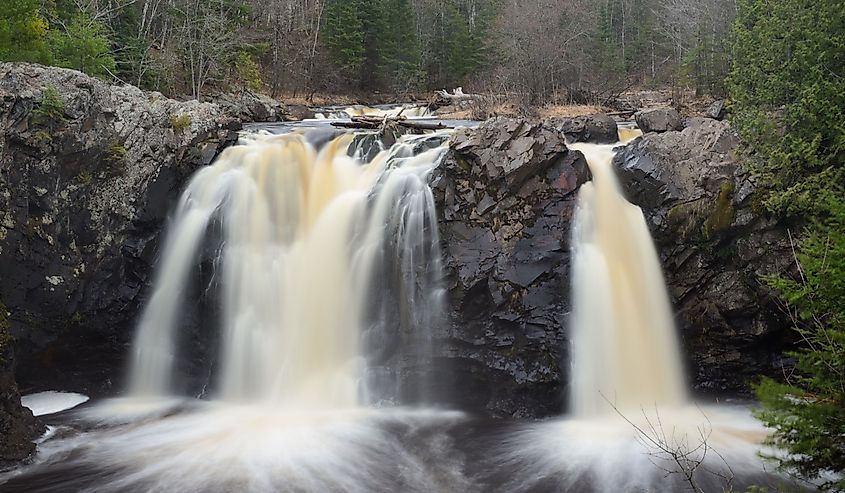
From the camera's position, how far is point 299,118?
24.9m

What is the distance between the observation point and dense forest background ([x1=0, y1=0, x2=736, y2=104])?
2049 centimetres

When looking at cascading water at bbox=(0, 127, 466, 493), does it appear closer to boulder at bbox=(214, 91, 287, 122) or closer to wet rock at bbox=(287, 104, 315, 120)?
boulder at bbox=(214, 91, 287, 122)

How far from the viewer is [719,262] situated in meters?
10.2

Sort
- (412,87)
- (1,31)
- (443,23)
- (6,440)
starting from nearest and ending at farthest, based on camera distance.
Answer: (6,440) < (1,31) < (412,87) < (443,23)

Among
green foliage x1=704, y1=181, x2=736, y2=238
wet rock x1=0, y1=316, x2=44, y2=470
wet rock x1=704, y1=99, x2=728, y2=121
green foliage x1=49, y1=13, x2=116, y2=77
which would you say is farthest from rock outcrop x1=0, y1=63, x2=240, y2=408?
wet rock x1=704, y1=99, x2=728, y2=121

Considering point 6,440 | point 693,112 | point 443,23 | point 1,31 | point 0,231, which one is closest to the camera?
point 6,440

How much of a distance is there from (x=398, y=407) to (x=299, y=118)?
17.5 meters

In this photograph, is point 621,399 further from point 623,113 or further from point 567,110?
point 567,110

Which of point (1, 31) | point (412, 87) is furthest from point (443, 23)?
point (1, 31)

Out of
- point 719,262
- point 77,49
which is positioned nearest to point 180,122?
point 77,49

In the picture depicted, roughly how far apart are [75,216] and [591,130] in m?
12.0

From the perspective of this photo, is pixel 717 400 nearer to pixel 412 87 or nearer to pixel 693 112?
pixel 693 112

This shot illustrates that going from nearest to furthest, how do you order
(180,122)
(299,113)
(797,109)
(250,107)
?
(797,109) < (180,122) < (250,107) < (299,113)

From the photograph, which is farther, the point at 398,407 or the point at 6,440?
the point at 398,407
